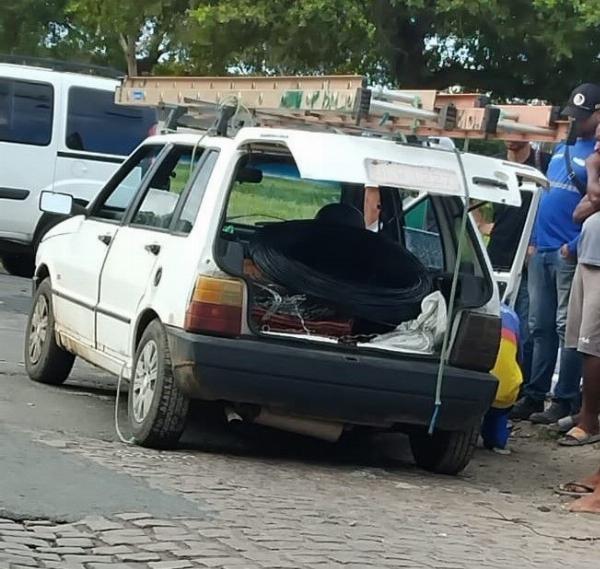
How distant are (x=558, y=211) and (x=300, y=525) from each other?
13.5 feet

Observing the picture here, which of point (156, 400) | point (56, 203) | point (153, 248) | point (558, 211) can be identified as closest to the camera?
point (156, 400)

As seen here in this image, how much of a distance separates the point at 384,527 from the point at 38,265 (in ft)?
14.0

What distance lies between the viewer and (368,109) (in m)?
6.97

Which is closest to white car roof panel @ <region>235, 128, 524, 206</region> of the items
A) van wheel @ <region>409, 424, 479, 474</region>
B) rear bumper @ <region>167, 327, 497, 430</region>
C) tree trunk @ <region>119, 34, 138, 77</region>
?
rear bumper @ <region>167, 327, 497, 430</region>

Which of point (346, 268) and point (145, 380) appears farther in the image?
point (346, 268)

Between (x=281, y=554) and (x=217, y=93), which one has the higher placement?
(x=217, y=93)

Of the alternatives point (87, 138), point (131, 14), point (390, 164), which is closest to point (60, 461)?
point (390, 164)

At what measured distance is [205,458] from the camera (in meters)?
7.23

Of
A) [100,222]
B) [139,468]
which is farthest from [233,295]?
[100,222]

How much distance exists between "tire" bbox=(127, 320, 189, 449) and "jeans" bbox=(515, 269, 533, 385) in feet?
10.5

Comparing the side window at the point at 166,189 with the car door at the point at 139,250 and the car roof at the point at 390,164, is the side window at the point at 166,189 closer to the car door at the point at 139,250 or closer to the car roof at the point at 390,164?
the car door at the point at 139,250

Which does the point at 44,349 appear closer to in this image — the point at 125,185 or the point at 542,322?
the point at 125,185

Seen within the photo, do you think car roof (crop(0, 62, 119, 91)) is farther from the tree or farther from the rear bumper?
→ the rear bumper

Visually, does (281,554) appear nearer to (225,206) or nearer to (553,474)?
(225,206)
